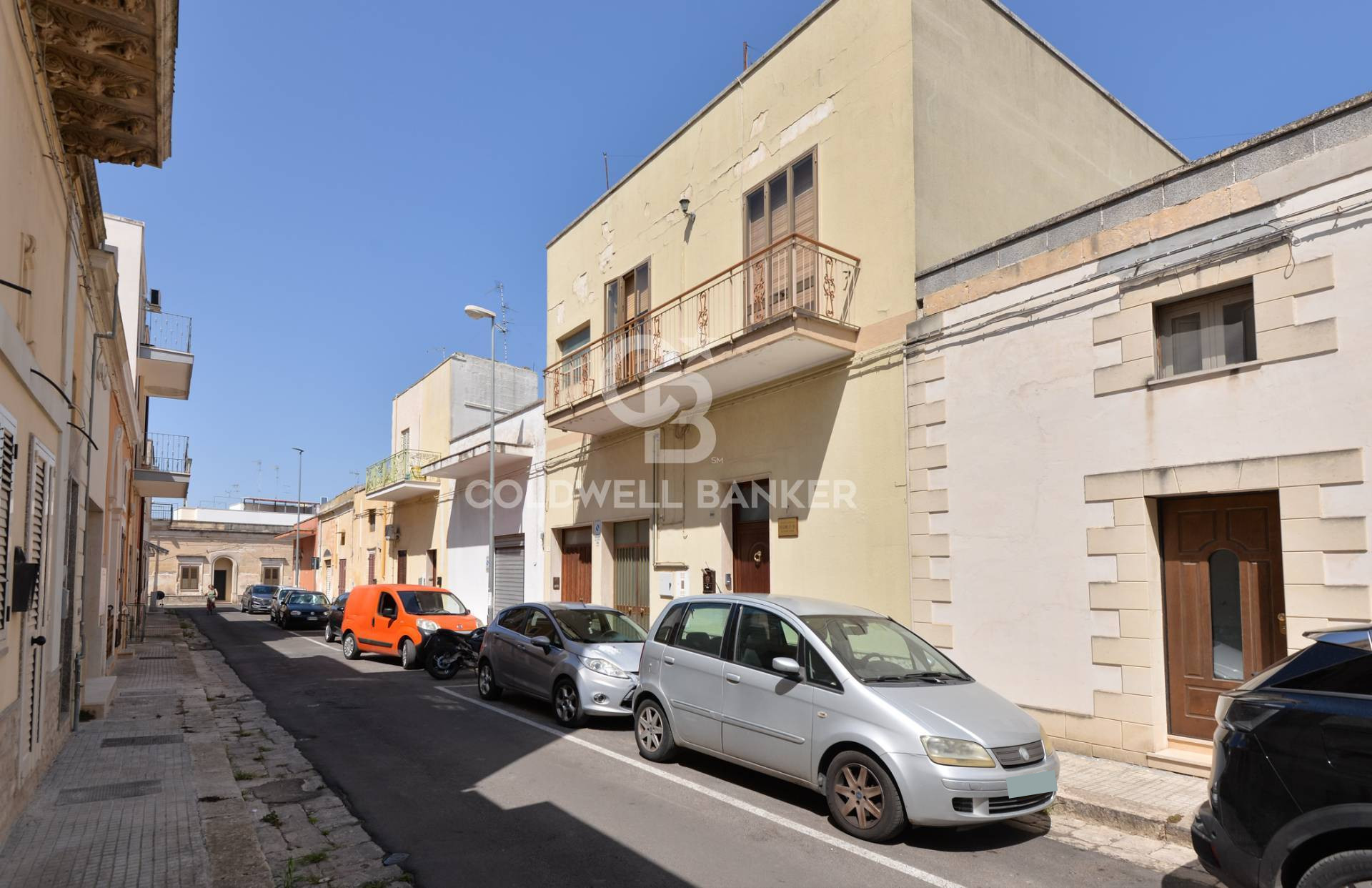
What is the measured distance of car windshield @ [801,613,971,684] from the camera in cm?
661

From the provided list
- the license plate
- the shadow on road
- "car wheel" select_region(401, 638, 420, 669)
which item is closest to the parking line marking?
the shadow on road

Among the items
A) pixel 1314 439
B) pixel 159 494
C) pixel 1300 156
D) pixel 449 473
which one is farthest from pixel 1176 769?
pixel 159 494

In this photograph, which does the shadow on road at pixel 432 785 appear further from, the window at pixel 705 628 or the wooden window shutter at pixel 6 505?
the wooden window shutter at pixel 6 505

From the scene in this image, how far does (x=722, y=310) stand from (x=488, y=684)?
6.69 m

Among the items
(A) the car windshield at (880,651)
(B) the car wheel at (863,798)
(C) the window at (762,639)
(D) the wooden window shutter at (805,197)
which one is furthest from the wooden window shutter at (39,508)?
(D) the wooden window shutter at (805,197)

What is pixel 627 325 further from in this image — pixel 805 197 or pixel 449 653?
pixel 449 653

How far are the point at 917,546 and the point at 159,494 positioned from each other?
25.0 metres

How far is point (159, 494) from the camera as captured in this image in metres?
26.2

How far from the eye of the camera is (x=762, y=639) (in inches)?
284

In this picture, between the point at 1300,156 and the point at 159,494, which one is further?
the point at 159,494

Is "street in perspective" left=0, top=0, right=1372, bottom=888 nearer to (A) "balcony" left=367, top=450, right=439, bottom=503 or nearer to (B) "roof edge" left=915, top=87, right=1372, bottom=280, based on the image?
(B) "roof edge" left=915, top=87, right=1372, bottom=280

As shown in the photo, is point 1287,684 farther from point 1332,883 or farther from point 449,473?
point 449,473

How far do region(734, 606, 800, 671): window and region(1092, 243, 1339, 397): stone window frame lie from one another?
409 centimetres

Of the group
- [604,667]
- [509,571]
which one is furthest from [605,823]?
[509,571]
